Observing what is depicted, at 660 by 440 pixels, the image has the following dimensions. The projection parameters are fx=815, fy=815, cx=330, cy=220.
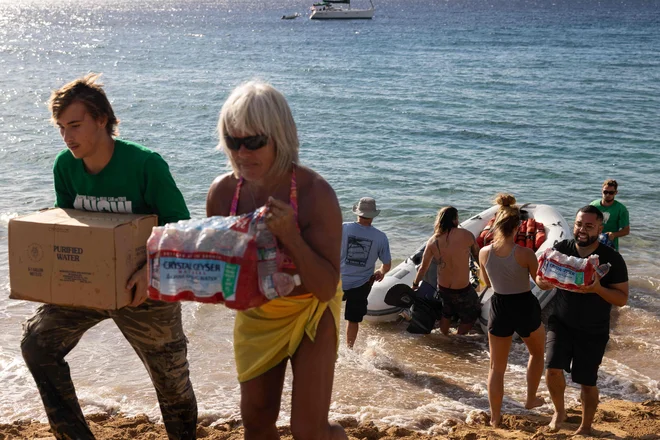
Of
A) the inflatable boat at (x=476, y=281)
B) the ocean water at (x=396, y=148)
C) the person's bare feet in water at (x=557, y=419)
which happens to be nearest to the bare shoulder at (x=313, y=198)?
the ocean water at (x=396, y=148)

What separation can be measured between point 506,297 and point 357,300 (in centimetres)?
197

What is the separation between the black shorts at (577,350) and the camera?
5.03m

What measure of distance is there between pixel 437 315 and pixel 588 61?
35.2 metres

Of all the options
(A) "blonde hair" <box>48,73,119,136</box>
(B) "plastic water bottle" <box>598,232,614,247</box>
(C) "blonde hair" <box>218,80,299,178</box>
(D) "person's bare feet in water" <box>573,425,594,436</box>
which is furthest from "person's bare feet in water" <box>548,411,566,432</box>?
(A) "blonde hair" <box>48,73,119,136</box>

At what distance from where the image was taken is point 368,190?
14641mm

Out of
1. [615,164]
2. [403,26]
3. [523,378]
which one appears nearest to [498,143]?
[615,164]

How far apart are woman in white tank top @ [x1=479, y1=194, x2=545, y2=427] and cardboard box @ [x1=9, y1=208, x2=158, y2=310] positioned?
2760 mm

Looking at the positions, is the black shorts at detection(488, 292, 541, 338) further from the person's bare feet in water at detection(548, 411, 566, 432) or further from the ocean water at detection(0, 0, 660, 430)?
the ocean water at detection(0, 0, 660, 430)

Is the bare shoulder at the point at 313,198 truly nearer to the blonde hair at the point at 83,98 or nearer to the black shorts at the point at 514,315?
the blonde hair at the point at 83,98

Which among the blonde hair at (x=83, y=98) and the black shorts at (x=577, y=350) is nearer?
the blonde hair at (x=83, y=98)

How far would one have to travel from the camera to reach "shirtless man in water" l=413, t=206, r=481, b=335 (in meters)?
7.20

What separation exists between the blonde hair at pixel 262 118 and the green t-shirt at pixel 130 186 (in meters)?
0.75

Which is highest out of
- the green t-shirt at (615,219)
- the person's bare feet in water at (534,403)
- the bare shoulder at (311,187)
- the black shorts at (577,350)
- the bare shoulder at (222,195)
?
the bare shoulder at (311,187)

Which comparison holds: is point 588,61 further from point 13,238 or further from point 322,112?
point 13,238
